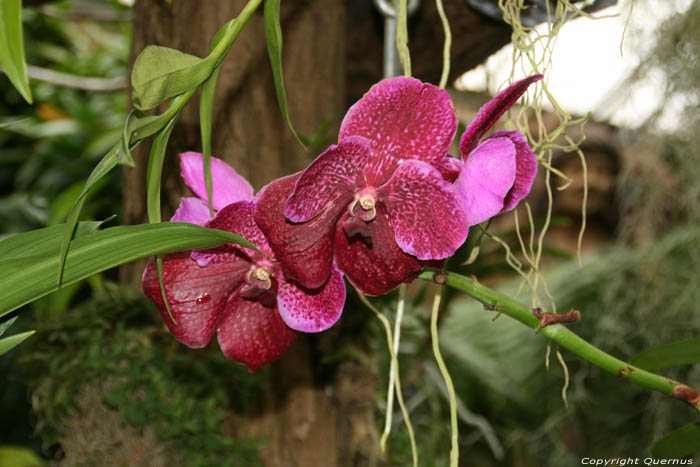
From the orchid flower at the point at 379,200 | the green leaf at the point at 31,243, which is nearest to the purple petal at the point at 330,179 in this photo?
the orchid flower at the point at 379,200

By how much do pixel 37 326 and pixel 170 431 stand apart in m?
0.26

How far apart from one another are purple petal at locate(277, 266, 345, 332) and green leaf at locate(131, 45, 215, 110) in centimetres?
13

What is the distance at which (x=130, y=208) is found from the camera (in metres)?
0.92

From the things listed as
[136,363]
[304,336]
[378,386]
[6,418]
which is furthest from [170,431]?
[6,418]

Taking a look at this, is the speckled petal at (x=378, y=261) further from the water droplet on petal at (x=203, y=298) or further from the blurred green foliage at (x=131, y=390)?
the blurred green foliage at (x=131, y=390)

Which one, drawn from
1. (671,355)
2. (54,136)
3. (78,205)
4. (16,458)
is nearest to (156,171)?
(78,205)

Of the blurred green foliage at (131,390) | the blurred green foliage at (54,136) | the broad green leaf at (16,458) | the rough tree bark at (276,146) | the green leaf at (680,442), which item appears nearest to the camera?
the green leaf at (680,442)

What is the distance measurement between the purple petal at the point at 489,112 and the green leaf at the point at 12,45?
22 cm

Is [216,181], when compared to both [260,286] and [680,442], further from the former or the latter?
[680,442]

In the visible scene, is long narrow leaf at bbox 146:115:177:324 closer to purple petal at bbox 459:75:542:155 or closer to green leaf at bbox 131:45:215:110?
green leaf at bbox 131:45:215:110

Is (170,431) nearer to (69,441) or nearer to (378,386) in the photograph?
(69,441)

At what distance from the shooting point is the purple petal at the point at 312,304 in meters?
0.35

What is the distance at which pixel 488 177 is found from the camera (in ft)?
1.03

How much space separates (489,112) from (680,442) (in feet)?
1.06
